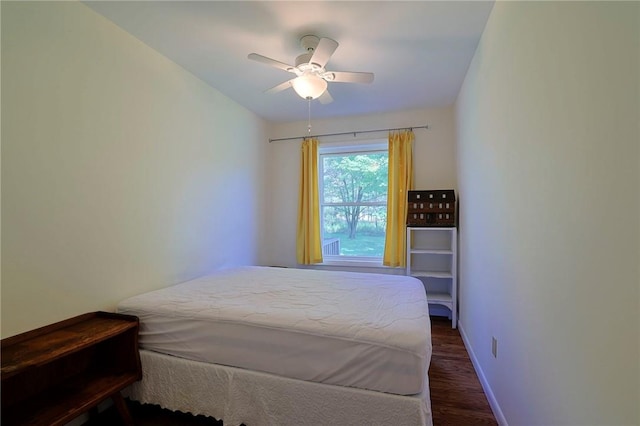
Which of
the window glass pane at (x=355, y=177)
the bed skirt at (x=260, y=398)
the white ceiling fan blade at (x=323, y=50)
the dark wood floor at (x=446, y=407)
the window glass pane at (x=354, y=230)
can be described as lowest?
the dark wood floor at (x=446, y=407)

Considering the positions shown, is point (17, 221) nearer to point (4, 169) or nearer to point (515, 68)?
point (4, 169)

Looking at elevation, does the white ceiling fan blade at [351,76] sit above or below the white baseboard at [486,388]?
above

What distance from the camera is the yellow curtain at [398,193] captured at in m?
3.69

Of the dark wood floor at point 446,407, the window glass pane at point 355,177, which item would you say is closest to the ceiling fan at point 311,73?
the window glass pane at point 355,177

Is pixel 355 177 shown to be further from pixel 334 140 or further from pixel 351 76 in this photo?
pixel 351 76

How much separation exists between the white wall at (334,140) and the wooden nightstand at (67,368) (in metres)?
2.50

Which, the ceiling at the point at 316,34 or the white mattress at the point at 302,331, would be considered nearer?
the white mattress at the point at 302,331

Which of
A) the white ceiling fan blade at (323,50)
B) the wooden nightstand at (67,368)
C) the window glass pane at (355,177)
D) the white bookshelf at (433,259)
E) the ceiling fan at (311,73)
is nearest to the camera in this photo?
the wooden nightstand at (67,368)

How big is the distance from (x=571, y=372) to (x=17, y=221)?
2.53 m

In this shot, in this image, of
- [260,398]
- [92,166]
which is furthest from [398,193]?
[92,166]

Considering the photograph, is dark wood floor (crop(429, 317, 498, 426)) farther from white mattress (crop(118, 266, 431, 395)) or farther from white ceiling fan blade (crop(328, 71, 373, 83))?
white ceiling fan blade (crop(328, 71, 373, 83))

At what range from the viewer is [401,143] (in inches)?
147

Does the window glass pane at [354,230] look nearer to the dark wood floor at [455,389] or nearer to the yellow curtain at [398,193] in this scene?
the yellow curtain at [398,193]

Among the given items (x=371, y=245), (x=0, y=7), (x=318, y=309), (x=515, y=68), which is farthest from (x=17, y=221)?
(x=371, y=245)
